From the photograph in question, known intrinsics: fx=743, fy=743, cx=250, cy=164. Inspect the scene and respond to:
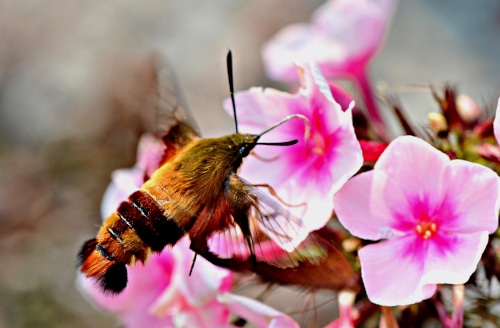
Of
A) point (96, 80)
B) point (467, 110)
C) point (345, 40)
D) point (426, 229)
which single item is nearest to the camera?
point (426, 229)

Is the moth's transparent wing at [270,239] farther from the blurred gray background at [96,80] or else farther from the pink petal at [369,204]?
the blurred gray background at [96,80]

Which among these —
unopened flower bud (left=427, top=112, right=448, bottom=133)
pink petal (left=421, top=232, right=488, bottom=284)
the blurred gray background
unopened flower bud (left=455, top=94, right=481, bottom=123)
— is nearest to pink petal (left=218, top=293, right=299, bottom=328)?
pink petal (left=421, top=232, right=488, bottom=284)

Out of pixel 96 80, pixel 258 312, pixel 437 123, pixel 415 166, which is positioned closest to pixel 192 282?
pixel 258 312

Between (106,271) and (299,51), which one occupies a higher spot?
(106,271)

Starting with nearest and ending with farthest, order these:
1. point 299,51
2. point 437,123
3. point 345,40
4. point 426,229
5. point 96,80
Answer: point 426,229 < point 437,123 < point 345,40 < point 299,51 < point 96,80

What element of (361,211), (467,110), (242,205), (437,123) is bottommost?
(467,110)

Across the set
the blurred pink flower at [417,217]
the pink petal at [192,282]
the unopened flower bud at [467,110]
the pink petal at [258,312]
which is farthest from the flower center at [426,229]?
the unopened flower bud at [467,110]

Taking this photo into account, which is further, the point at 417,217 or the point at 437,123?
the point at 437,123

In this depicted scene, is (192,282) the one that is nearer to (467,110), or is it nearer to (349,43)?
(467,110)

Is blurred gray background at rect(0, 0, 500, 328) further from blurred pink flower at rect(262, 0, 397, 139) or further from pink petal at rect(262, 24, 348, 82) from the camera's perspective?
blurred pink flower at rect(262, 0, 397, 139)
